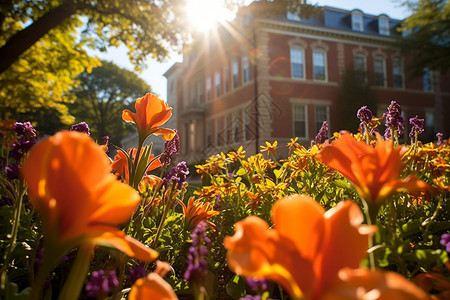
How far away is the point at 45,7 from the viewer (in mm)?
9227

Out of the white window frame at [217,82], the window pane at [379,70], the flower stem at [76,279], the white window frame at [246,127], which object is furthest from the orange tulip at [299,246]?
the white window frame at [217,82]

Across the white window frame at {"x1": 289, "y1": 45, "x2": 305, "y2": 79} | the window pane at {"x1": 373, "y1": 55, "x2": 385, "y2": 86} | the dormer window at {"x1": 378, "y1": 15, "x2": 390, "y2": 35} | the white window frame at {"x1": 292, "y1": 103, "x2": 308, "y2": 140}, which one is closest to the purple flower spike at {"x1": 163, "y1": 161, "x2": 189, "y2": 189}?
the white window frame at {"x1": 292, "y1": 103, "x2": 308, "y2": 140}

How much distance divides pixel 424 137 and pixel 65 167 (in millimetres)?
23893

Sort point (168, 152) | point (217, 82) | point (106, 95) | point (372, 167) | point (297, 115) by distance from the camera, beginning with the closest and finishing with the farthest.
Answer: point (372, 167), point (168, 152), point (297, 115), point (217, 82), point (106, 95)

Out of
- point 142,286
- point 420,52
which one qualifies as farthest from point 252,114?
point 142,286

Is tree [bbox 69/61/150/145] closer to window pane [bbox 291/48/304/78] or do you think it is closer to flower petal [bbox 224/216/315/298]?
window pane [bbox 291/48/304/78]

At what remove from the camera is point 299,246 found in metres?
0.47

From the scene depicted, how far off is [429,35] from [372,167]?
2220 cm

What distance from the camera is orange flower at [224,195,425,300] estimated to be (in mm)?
436

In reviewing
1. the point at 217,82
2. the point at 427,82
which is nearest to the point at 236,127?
the point at 217,82

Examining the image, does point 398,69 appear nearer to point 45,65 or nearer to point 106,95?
point 45,65

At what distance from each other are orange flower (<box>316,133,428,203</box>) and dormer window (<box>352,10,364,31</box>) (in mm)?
26075

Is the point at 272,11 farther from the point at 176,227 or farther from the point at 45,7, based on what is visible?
the point at 176,227

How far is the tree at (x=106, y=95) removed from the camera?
134 feet
